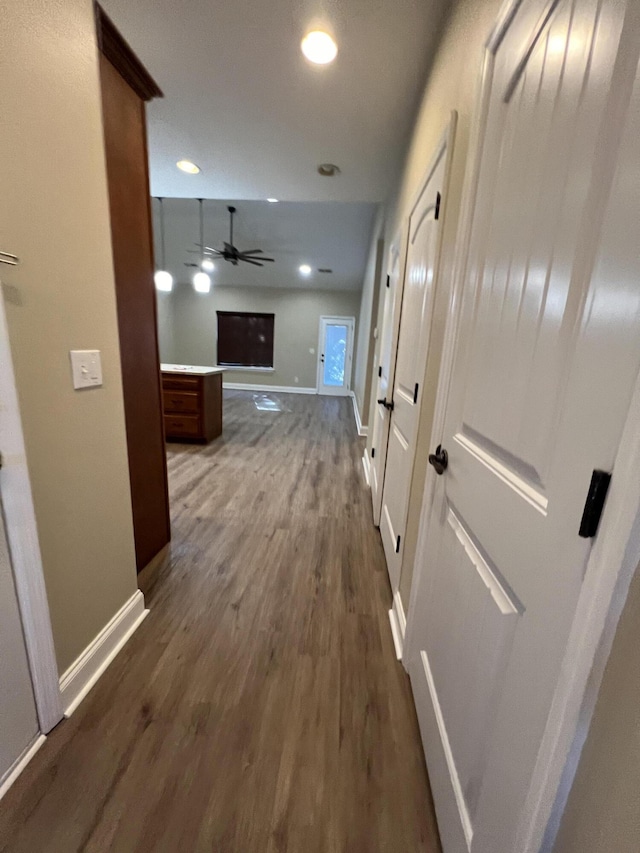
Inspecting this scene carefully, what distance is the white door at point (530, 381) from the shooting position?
0.46m

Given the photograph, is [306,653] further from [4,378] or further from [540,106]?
[540,106]

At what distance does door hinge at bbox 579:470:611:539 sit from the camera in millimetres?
435

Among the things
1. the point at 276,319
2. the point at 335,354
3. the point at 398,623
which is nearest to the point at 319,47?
the point at 398,623

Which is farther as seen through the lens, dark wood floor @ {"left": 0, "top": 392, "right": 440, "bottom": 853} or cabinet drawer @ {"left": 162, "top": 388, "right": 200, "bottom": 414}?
cabinet drawer @ {"left": 162, "top": 388, "right": 200, "bottom": 414}

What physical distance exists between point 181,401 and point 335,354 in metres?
6.04

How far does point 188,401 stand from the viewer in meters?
4.12

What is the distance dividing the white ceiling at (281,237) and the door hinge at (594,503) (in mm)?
5057

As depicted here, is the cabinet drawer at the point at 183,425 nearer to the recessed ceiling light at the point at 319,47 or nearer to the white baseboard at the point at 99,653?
the white baseboard at the point at 99,653

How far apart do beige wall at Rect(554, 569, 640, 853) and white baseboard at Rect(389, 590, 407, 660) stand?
1.01 metres

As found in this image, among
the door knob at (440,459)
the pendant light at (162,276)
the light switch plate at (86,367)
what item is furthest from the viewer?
the pendant light at (162,276)

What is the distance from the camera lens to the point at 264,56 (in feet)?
6.12

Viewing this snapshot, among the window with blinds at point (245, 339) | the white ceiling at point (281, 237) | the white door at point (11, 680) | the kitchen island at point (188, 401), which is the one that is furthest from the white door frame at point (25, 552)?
the window with blinds at point (245, 339)

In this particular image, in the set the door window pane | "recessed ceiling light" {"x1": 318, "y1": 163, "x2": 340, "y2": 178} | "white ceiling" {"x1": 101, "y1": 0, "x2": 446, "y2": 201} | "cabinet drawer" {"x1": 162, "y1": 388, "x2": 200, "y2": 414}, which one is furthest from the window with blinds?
"recessed ceiling light" {"x1": 318, "y1": 163, "x2": 340, "y2": 178}

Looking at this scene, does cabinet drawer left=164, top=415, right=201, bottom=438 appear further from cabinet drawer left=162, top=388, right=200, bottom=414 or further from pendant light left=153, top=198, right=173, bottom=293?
pendant light left=153, top=198, right=173, bottom=293
